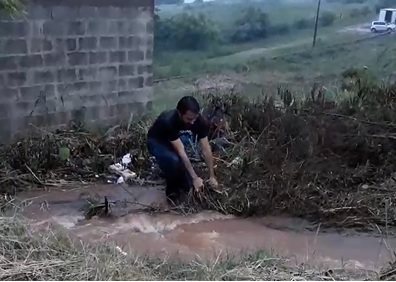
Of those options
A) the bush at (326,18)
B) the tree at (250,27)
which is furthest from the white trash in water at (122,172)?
the bush at (326,18)

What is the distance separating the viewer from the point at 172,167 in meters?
6.32

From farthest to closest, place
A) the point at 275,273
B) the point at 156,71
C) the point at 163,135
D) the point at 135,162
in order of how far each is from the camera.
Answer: the point at 156,71
the point at 135,162
the point at 163,135
the point at 275,273

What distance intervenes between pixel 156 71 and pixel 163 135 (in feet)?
10.1

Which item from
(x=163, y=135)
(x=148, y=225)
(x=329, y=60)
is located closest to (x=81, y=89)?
(x=163, y=135)

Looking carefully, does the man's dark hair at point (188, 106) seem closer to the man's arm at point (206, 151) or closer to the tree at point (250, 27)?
the man's arm at point (206, 151)

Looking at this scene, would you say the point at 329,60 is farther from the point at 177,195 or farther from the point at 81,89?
the point at 177,195

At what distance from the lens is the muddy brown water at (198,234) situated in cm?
512

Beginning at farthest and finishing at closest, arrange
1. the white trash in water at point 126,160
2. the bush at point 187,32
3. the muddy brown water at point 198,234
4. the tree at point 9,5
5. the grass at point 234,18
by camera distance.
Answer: the grass at point 234,18 → the bush at point 187,32 → the white trash in water at point 126,160 → the tree at point 9,5 → the muddy brown water at point 198,234

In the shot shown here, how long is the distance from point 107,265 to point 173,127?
2.37 m

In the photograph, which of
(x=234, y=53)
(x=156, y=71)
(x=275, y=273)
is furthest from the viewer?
(x=234, y=53)

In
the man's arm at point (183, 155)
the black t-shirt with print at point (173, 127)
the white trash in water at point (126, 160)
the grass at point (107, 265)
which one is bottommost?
the white trash in water at point (126, 160)

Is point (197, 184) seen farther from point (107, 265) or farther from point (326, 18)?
point (326, 18)

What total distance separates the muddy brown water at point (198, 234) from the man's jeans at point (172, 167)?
0.19 meters

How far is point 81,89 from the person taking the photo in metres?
8.16
